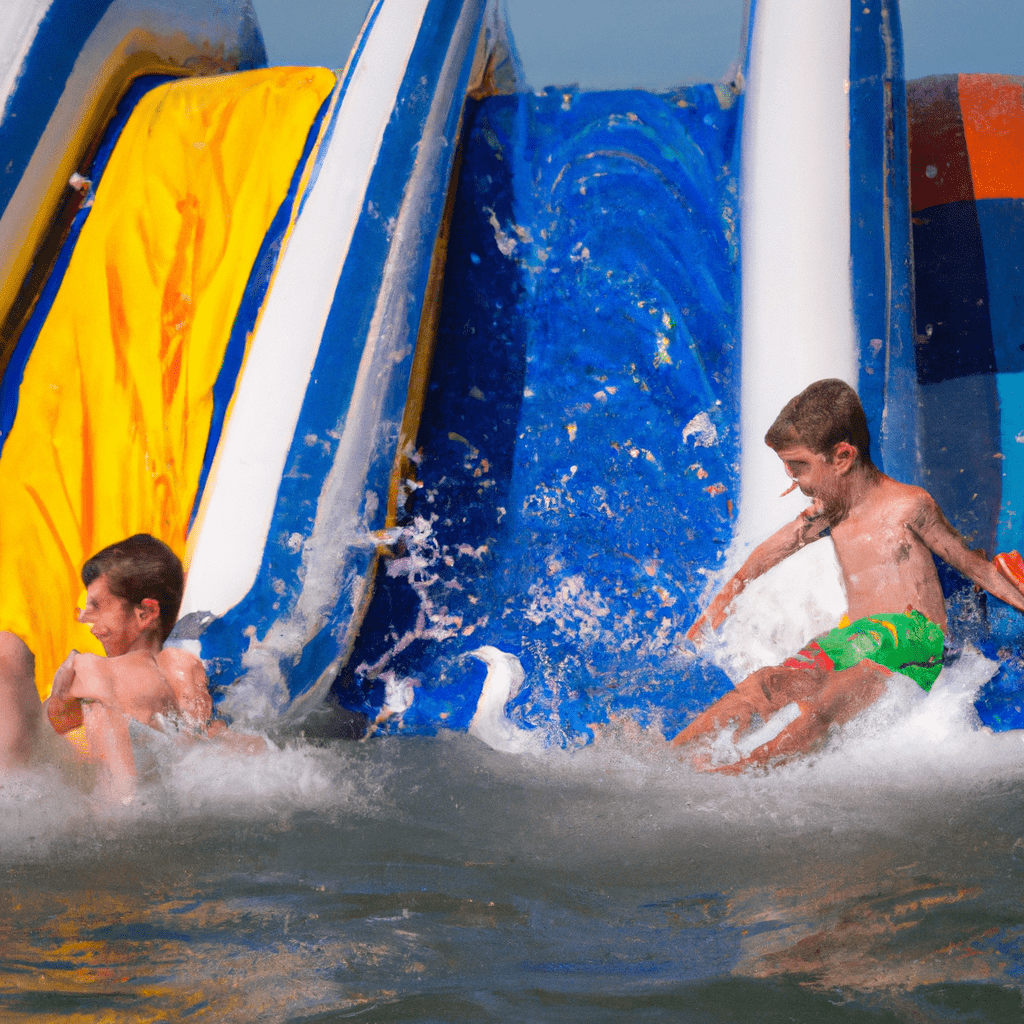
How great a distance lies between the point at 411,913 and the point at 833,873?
0.67m

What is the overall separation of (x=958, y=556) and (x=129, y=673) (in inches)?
69.1

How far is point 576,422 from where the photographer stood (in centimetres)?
227

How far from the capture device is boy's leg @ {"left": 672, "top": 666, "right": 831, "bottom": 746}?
194cm

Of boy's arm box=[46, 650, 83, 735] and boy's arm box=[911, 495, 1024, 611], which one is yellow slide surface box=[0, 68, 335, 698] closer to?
boy's arm box=[46, 650, 83, 735]

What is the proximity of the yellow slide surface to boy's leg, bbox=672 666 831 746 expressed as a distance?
4.06ft

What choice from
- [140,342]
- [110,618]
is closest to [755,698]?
[110,618]

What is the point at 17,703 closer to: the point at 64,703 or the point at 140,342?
the point at 64,703

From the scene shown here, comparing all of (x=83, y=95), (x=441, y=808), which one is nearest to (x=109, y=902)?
(x=441, y=808)

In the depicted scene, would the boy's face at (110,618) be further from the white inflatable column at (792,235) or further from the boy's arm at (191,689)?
the white inflatable column at (792,235)

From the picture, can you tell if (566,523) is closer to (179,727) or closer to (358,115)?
(179,727)

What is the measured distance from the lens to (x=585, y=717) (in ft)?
6.81

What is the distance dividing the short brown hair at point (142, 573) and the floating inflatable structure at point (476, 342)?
0.22 ft

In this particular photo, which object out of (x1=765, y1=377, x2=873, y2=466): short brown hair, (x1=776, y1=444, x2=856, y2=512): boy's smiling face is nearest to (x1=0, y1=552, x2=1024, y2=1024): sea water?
(x1=776, y1=444, x2=856, y2=512): boy's smiling face

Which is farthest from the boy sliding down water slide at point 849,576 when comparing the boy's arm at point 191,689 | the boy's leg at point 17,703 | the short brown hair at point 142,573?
the boy's leg at point 17,703
